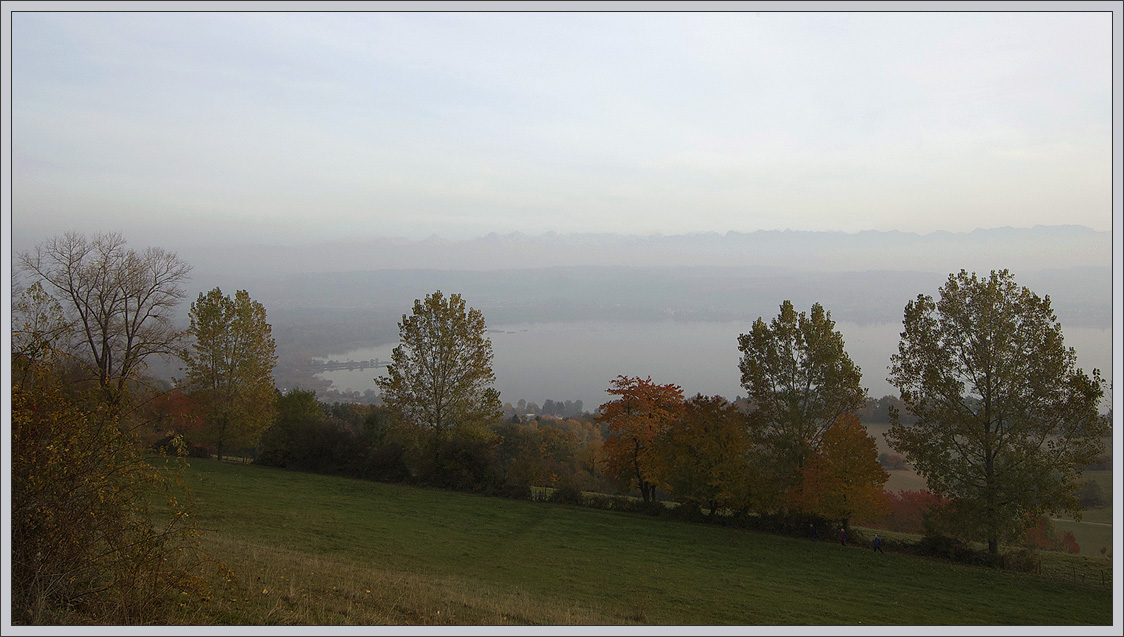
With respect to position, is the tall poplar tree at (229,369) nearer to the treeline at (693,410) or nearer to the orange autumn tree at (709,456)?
the treeline at (693,410)

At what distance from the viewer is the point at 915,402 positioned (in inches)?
879

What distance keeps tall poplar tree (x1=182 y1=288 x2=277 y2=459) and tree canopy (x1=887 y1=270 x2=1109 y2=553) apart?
33165mm

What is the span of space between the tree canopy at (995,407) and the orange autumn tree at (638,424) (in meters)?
10.2

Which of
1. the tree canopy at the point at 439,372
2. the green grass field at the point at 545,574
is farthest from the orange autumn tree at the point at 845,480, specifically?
the tree canopy at the point at 439,372

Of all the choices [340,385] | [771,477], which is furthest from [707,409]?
[340,385]

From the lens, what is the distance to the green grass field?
30.8 ft

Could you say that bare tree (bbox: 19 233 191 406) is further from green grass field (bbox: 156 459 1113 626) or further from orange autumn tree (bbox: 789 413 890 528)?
orange autumn tree (bbox: 789 413 890 528)

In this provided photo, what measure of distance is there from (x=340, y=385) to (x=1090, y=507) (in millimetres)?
55334

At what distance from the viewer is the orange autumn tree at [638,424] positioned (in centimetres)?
2847

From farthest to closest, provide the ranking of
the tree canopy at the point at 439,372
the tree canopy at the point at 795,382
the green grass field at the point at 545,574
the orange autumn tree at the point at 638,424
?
the tree canopy at the point at 439,372
the orange autumn tree at the point at 638,424
the tree canopy at the point at 795,382
the green grass field at the point at 545,574

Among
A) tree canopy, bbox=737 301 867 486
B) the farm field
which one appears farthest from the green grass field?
tree canopy, bbox=737 301 867 486

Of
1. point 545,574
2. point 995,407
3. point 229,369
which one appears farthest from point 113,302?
point 995,407

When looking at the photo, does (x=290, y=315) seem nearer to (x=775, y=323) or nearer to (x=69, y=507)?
(x=775, y=323)

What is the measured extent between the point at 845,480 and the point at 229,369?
3297 centimetres
